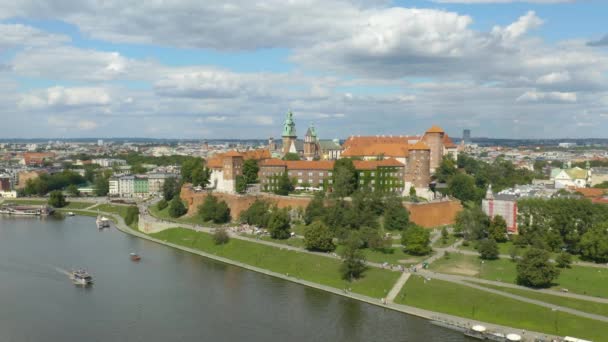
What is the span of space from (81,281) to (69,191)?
6610cm

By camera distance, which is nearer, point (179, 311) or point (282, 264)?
point (179, 311)

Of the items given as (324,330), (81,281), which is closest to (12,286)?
(81,281)

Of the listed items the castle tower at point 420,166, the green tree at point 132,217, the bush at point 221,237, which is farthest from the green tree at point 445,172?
the green tree at point 132,217

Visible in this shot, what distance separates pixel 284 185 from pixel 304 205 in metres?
5.46

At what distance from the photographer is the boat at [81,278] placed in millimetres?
47812

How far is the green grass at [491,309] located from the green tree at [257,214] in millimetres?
22336

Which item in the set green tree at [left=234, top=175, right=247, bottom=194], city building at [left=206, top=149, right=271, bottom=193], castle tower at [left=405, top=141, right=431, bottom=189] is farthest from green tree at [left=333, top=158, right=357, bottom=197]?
city building at [left=206, top=149, right=271, bottom=193]

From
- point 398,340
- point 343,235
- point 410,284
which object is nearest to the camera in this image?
point 398,340

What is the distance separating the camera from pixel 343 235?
55.9 metres

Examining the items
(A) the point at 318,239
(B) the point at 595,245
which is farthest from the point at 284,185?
(B) the point at 595,245

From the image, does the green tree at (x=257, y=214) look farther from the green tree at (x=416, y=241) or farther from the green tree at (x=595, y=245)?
the green tree at (x=595, y=245)

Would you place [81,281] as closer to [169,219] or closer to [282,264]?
[282,264]

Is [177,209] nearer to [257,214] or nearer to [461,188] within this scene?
[257,214]

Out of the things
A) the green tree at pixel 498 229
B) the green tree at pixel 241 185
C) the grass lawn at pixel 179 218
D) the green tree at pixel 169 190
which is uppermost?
the green tree at pixel 241 185
